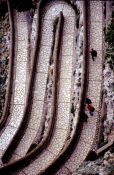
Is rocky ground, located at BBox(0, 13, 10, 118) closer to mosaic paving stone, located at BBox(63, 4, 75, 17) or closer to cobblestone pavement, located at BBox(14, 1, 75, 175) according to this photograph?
cobblestone pavement, located at BBox(14, 1, 75, 175)

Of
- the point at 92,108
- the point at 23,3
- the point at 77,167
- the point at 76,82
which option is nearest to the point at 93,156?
the point at 77,167

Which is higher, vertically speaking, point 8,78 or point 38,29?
point 38,29

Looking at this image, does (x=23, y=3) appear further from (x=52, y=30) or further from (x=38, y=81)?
(x=38, y=81)

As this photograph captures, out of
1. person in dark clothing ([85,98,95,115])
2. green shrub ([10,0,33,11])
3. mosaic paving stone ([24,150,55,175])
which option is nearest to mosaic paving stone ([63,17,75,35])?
green shrub ([10,0,33,11])

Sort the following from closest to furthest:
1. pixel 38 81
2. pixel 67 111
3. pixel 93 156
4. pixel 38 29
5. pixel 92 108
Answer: pixel 93 156
pixel 92 108
pixel 67 111
pixel 38 81
pixel 38 29

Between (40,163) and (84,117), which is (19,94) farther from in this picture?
(40,163)

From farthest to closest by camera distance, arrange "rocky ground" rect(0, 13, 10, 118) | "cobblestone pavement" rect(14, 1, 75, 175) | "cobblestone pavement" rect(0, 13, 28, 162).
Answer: "rocky ground" rect(0, 13, 10, 118)
"cobblestone pavement" rect(0, 13, 28, 162)
"cobblestone pavement" rect(14, 1, 75, 175)

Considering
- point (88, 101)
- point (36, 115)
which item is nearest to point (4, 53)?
point (36, 115)
